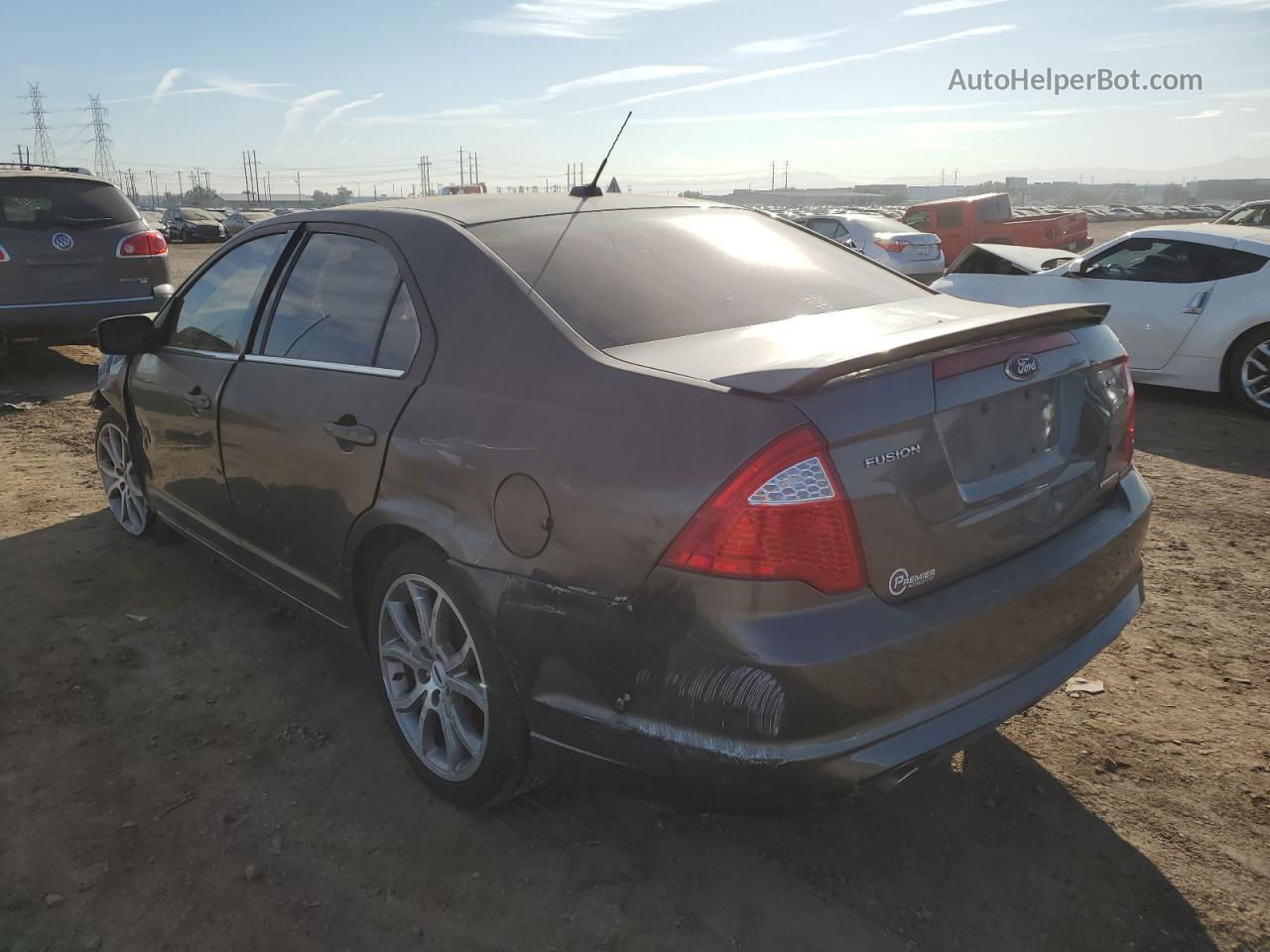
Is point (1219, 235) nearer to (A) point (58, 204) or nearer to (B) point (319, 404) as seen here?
(B) point (319, 404)

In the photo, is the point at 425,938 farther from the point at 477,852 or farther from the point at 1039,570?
the point at 1039,570

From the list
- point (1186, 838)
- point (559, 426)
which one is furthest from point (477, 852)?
point (1186, 838)

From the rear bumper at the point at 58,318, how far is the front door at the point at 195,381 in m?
4.06

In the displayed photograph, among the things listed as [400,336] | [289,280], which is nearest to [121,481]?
[289,280]

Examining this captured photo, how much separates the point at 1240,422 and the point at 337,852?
7053 mm

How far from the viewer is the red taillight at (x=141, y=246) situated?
827cm

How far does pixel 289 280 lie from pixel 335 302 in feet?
1.25

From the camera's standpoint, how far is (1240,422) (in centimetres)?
697

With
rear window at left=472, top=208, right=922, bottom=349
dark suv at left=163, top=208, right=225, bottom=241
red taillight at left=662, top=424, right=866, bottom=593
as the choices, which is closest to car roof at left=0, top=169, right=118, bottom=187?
rear window at left=472, top=208, right=922, bottom=349

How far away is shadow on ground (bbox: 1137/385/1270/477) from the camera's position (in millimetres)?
6016

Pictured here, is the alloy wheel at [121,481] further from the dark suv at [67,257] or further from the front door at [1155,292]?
the front door at [1155,292]

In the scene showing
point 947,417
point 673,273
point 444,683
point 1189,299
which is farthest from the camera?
point 1189,299

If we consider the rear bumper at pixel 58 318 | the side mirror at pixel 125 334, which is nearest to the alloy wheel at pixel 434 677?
the side mirror at pixel 125 334

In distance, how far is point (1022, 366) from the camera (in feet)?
7.30
